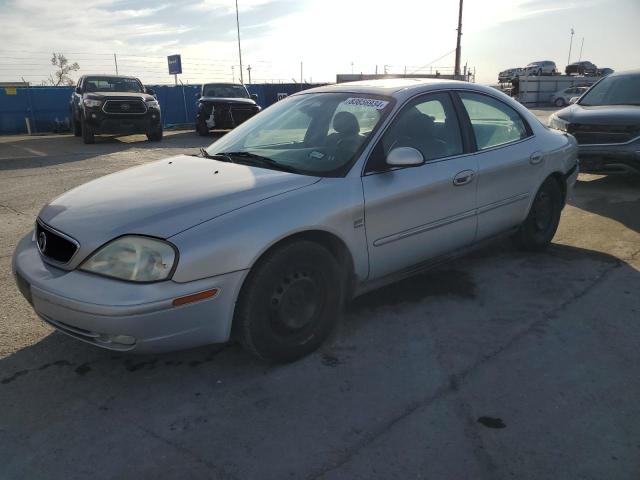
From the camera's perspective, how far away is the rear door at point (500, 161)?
401 cm

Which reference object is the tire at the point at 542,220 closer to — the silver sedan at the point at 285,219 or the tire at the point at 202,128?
the silver sedan at the point at 285,219

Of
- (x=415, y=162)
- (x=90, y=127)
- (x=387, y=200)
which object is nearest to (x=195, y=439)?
(x=387, y=200)

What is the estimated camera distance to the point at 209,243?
2559 millimetres

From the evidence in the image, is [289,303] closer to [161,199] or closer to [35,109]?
[161,199]

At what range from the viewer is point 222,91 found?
690 inches

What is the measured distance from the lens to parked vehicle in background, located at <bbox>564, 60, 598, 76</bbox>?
151 ft

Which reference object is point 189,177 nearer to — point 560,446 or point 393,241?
point 393,241

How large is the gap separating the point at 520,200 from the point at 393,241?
1591 millimetres

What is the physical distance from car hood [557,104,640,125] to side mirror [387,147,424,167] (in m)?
5.22

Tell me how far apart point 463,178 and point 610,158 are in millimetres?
4458

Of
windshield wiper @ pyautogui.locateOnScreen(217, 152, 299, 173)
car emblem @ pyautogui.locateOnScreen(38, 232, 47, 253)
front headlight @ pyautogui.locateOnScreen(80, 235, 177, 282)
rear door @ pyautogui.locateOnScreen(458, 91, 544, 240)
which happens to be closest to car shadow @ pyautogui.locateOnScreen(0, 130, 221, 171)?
windshield wiper @ pyautogui.locateOnScreen(217, 152, 299, 173)

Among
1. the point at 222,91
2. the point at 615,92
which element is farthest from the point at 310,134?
the point at 222,91

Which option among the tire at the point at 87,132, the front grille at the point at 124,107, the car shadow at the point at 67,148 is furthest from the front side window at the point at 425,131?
the tire at the point at 87,132

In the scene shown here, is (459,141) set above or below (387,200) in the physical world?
above
